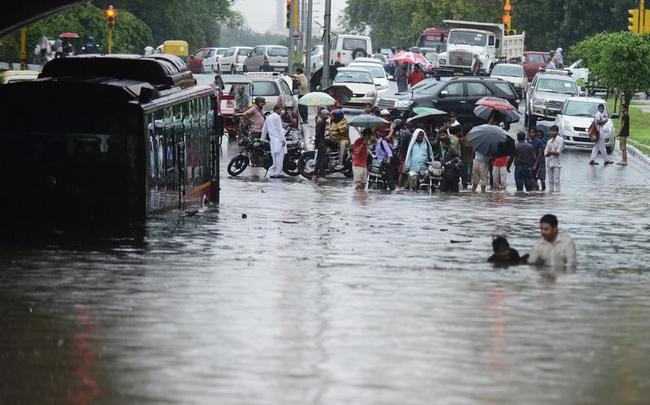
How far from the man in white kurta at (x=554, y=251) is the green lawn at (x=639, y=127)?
27921 millimetres

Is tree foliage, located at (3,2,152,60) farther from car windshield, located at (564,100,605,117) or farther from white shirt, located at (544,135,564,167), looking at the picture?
white shirt, located at (544,135,564,167)

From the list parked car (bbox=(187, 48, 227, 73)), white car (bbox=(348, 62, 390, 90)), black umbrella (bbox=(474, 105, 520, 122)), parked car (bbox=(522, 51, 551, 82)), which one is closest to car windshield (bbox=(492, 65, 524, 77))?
white car (bbox=(348, 62, 390, 90))

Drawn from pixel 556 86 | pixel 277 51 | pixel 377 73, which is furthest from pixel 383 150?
pixel 277 51

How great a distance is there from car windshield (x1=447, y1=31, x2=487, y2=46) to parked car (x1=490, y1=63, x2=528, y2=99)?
30.7 feet

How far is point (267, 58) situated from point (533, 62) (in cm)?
1261

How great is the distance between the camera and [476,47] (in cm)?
7631

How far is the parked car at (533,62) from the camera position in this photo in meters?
78.6

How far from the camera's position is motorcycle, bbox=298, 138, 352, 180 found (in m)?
37.7

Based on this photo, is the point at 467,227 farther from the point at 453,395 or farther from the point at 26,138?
the point at 453,395

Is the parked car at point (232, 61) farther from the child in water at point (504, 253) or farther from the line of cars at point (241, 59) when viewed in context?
the child in water at point (504, 253)

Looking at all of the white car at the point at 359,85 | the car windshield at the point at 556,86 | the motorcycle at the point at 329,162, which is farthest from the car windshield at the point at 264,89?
the motorcycle at the point at 329,162

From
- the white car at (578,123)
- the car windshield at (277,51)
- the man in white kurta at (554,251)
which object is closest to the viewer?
the man in white kurta at (554,251)

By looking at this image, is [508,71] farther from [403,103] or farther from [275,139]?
[275,139]

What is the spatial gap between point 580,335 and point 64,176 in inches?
381
